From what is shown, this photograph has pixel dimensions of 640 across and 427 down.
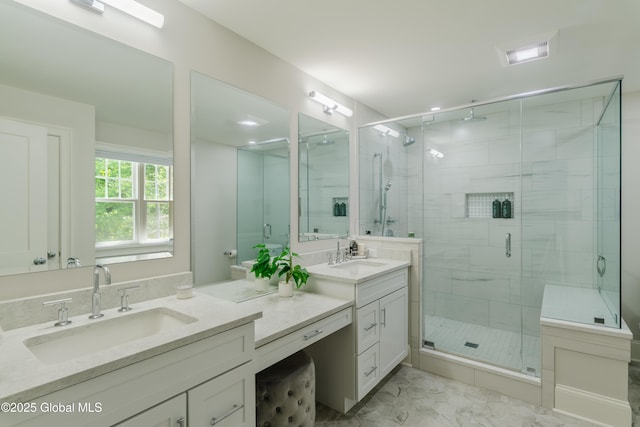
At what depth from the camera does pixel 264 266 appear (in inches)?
83.9

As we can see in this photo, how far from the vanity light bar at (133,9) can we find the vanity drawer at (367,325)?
2021 millimetres

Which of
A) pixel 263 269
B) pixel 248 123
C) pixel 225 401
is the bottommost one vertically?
pixel 225 401

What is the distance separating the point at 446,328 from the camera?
3.18m

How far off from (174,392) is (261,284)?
1.11 m

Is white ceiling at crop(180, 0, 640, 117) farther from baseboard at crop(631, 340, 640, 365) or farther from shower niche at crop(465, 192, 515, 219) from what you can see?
baseboard at crop(631, 340, 640, 365)

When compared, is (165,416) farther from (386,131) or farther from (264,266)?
(386,131)

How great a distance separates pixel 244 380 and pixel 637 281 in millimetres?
3788

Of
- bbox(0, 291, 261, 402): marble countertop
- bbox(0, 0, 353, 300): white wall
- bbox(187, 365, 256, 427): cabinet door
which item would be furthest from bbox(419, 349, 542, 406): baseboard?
bbox(0, 0, 353, 300): white wall

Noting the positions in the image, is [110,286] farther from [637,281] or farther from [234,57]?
[637,281]

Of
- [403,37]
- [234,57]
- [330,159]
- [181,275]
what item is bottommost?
[181,275]

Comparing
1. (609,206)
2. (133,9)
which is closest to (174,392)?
(133,9)

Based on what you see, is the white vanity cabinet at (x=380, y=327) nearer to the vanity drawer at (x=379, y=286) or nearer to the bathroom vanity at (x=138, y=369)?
the vanity drawer at (x=379, y=286)

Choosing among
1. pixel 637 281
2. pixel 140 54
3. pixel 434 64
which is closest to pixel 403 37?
pixel 434 64

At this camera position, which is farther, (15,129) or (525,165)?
(525,165)
